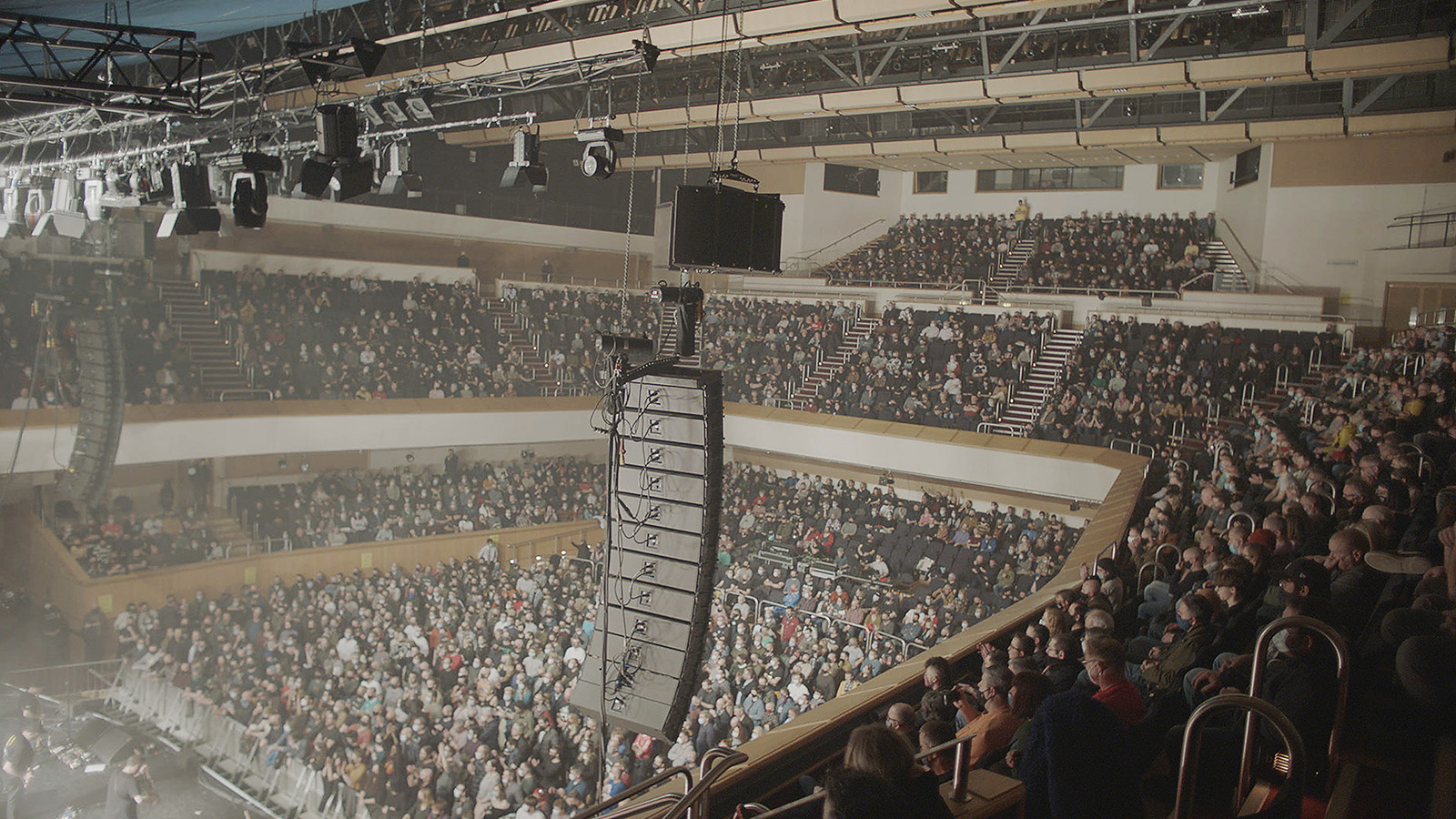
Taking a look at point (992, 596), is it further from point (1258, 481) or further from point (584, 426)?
point (584, 426)

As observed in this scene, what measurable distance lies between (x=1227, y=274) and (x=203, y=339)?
1903cm

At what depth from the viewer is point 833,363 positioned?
733 inches

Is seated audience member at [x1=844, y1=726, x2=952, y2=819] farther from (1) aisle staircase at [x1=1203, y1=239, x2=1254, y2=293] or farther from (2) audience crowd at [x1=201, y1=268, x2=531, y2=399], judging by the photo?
(1) aisle staircase at [x1=1203, y1=239, x2=1254, y2=293]

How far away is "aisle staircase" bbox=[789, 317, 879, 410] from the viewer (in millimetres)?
18109

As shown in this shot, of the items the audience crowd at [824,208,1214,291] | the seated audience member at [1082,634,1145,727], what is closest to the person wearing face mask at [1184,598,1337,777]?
the seated audience member at [1082,634,1145,727]

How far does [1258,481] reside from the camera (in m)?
7.75

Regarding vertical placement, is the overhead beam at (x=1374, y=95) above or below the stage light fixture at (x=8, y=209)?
above

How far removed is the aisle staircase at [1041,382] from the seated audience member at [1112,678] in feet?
40.5

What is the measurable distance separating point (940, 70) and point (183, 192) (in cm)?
951

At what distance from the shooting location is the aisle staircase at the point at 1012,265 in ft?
63.4

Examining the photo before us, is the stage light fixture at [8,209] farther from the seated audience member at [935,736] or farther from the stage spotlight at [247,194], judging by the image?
the seated audience member at [935,736]

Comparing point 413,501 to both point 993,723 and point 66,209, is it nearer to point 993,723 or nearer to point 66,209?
point 66,209

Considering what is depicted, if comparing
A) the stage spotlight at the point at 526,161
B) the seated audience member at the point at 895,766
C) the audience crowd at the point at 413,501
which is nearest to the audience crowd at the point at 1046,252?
the audience crowd at the point at 413,501

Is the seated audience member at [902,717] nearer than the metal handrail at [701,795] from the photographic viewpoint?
No
